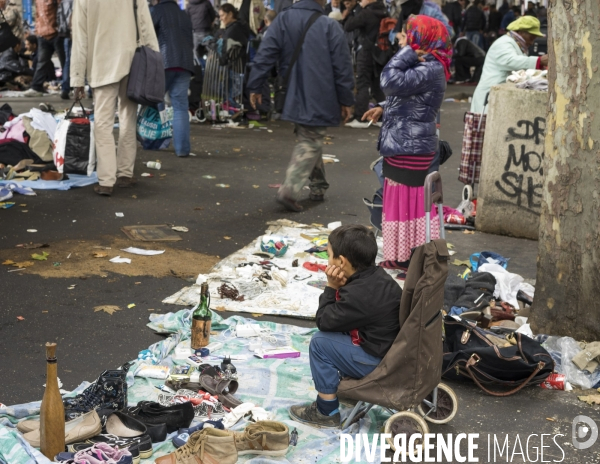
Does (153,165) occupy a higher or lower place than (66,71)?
lower

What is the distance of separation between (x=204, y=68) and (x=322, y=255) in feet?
27.6

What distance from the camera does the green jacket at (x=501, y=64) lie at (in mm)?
8930

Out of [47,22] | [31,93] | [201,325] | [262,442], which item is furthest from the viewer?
[31,93]

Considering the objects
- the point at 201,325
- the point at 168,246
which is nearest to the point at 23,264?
the point at 168,246

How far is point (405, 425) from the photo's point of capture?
13.7 ft

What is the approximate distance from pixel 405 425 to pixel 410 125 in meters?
3.02

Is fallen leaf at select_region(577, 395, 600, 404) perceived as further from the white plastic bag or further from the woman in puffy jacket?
the woman in puffy jacket

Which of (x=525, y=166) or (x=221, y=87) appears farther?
(x=221, y=87)

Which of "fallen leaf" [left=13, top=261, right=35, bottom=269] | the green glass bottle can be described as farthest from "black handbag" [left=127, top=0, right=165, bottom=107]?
the green glass bottle

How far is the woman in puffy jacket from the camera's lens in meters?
6.41

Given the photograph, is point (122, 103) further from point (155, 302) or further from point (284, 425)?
point (284, 425)

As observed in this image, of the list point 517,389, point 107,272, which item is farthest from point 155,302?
point 517,389

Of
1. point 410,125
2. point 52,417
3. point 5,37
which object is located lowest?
point 52,417

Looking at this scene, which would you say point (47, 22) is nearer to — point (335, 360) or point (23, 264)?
point (23, 264)
